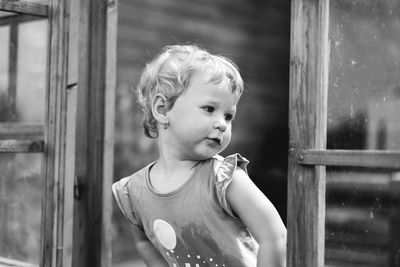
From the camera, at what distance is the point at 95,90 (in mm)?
2447

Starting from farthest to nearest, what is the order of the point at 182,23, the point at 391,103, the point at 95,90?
1. the point at 182,23
2. the point at 95,90
3. the point at 391,103

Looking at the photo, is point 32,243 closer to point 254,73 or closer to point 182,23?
point 182,23

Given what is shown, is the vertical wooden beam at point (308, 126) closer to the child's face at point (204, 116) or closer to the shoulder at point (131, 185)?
the child's face at point (204, 116)

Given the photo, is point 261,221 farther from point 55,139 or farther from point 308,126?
point 55,139

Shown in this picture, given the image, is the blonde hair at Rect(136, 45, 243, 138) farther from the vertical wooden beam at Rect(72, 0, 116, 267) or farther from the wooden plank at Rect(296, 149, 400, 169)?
the vertical wooden beam at Rect(72, 0, 116, 267)

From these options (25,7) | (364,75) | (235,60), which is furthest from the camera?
(235,60)

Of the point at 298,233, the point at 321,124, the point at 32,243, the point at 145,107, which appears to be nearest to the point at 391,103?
the point at 321,124

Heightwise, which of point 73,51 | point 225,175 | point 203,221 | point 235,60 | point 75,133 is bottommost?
point 203,221

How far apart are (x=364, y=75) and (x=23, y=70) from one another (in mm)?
1236

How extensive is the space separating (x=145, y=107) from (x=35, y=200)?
2.45 ft

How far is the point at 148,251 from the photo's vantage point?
6.05 feet

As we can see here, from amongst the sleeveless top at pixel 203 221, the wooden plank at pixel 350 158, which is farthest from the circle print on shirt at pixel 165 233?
the wooden plank at pixel 350 158

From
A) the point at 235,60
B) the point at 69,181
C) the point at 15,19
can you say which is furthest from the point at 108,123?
the point at 235,60

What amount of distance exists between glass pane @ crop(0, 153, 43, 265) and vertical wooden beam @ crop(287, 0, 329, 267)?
104 centimetres
